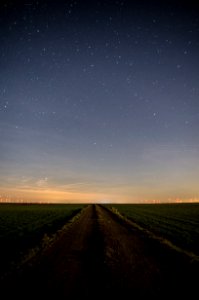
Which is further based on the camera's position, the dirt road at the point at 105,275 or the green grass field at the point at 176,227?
the green grass field at the point at 176,227

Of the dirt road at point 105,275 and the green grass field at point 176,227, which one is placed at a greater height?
the green grass field at point 176,227

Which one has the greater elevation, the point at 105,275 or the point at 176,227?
the point at 176,227

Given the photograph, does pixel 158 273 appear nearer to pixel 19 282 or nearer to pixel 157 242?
pixel 19 282

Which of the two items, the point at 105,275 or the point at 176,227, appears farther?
the point at 176,227

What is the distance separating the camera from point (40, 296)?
7.81 meters

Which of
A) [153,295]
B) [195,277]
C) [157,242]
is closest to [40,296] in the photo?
[153,295]

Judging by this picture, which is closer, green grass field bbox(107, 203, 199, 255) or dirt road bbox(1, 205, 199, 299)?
dirt road bbox(1, 205, 199, 299)

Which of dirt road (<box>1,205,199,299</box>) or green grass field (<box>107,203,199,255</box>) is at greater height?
green grass field (<box>107,203,199,255</box>)

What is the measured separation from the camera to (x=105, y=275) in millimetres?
9969

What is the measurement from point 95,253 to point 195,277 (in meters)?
5.42

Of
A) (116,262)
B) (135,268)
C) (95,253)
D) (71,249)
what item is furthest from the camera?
(71,249)

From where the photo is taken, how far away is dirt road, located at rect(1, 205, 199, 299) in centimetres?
829

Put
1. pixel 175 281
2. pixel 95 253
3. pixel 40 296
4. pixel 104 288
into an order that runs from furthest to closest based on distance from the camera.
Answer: pixel 95 253, pixel 175 281, pixel 104 288, pixel 40 296

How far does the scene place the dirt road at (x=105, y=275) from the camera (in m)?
8.29
